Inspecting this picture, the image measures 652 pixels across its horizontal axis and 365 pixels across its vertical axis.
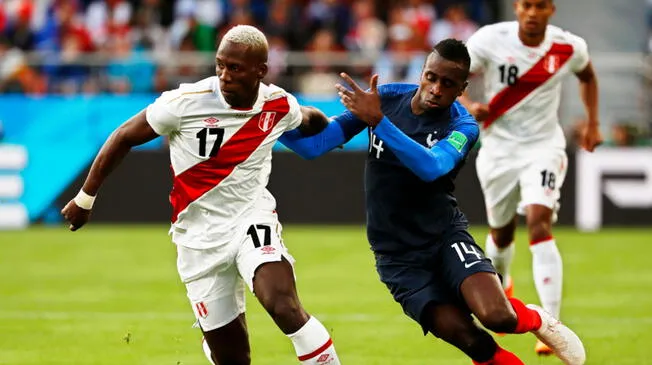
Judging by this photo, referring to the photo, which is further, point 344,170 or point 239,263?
point 344,170

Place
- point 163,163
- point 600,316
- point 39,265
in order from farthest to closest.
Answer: point 163,163
point 39,265
point 600,316

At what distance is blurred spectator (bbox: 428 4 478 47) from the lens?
20469 millimetres

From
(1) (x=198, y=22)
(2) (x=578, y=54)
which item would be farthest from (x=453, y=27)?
(2) (x=578, y=54)

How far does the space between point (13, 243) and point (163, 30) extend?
18.2ft

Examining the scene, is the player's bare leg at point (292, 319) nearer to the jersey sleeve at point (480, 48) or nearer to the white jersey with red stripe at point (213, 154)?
the white jersey with red stripe at point (213, 154)

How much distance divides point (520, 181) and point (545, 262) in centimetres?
84

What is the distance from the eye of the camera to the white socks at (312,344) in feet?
22.5

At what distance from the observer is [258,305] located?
11.8 m

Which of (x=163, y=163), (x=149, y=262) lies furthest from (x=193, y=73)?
(x=149, y=262)

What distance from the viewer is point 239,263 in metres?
7.13

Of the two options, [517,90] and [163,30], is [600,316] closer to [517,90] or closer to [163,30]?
[517,90]

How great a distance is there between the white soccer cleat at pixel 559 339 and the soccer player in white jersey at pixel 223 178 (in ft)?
4.36

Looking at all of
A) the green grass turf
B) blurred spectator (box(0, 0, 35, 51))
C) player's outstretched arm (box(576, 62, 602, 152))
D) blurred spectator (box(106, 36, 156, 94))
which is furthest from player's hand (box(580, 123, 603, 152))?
blurred spectator (box(0, 0, 35, 51))

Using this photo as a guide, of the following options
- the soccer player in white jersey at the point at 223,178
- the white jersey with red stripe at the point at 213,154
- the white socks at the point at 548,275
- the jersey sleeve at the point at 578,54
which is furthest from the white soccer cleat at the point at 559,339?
the jersey sleeve at the point at 578,54
